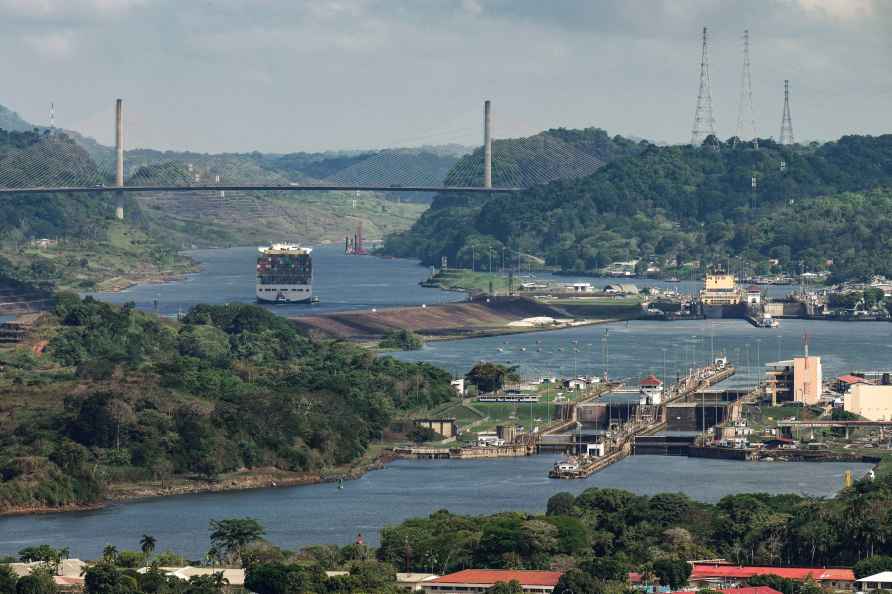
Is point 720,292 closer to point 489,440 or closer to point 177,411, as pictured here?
point 489,440

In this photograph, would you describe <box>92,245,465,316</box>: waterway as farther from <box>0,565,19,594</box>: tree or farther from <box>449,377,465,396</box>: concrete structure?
<box>0,565,19,594</box>: tree

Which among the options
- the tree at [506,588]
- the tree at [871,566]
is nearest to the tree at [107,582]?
the tree at [506,588]

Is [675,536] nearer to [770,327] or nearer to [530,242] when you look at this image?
[770,327]

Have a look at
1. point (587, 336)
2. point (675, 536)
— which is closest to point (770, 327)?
point (587, 336)

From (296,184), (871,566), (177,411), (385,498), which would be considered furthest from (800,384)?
(296,184)

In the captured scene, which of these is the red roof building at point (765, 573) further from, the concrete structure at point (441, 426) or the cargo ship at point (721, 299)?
the cargo ship at point (721, 299)
